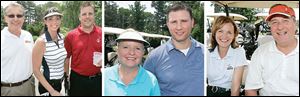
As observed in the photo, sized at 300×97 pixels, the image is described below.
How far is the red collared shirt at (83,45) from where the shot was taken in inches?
120

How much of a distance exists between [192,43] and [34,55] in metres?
1.23

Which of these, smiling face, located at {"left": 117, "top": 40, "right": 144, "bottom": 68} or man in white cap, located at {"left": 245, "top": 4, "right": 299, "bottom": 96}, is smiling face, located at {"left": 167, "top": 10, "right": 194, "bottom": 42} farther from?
man in white cap, located at {"left": 245, "top": 4, "right": 299, "bottom": 96}

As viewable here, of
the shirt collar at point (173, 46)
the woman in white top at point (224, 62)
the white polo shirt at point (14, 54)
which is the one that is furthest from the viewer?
the woman in white top at point (224, 62)

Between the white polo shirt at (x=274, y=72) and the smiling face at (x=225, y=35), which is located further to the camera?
the smiling face at (x=225, y=35)

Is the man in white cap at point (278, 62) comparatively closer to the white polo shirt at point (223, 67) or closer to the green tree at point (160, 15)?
the white polo shirt at point (223, 67)

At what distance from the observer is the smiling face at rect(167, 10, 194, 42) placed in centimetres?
281

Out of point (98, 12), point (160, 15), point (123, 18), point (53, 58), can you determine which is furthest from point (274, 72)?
point (53, 58)

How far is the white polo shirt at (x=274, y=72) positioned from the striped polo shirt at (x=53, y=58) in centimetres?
153

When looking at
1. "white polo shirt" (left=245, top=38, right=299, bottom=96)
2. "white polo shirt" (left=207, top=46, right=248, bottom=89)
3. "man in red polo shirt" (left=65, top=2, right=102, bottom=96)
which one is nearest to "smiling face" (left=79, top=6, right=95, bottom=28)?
"man in red polo shirt" (left=65, top=2, right=102, bottom=96)

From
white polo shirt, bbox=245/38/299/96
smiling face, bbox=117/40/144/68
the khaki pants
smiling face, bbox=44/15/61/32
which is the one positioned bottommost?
the khaki pants

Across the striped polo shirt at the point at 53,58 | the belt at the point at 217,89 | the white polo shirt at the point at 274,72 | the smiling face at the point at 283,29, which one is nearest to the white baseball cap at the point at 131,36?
the striped polo shirt at the point at 53,58

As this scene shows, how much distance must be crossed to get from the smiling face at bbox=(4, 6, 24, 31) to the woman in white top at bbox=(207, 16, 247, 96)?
5.17 feet

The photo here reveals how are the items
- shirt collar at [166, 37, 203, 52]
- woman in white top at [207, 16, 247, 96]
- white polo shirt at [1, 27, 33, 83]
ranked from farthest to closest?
1. woman in white top at [207, 16, 247, 96]
2. white polo shirt at [1, 27, 33, 83]
3. shirt collar at [166, 37, 203, 52]

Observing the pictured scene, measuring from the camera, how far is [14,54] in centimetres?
299
